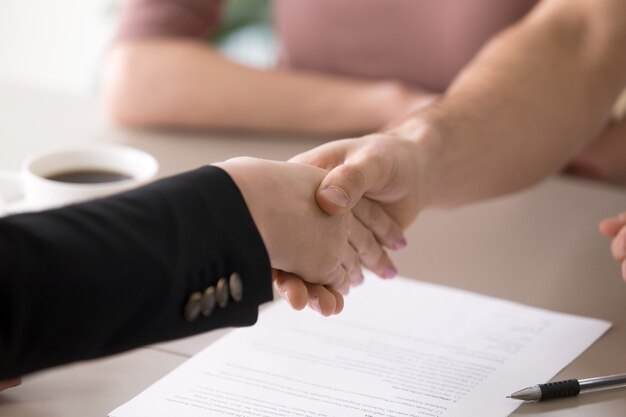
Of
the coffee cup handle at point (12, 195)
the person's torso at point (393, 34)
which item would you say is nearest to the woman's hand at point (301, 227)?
the coffee cup handle at point (12, 195)

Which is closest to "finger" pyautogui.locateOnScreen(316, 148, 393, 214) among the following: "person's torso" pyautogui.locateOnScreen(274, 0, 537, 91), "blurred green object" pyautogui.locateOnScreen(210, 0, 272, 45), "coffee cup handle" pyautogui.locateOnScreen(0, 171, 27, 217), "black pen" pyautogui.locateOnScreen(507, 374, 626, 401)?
"black pen" pyautogui.locateOnScreen(507, 374, 626, 401)

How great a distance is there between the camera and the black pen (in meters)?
0.79

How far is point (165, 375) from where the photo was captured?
836 millimetres

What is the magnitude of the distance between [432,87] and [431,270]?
0.60 m

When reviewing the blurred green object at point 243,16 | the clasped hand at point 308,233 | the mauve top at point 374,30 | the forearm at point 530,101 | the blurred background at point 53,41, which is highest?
the blurred background at point 53,41

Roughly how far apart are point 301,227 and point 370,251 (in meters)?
0.15

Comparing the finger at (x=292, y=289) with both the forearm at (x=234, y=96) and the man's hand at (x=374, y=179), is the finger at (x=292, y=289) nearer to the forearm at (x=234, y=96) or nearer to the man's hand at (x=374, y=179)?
the man's hand at (x=374, y=179)

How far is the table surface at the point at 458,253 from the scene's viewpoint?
809 millimetres

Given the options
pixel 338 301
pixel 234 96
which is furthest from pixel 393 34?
pixel 338 301

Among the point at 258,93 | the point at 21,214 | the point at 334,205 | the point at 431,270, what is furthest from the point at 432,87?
the point at 21,214

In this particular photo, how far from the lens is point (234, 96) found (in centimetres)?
150

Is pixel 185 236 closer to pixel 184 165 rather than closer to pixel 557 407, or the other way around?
pixel 557 407

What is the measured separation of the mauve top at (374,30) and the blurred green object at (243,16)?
831mm

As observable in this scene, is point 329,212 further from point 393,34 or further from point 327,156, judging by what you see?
point 393,34
